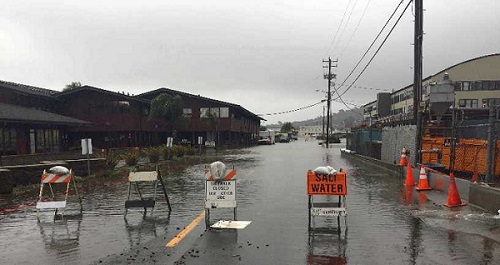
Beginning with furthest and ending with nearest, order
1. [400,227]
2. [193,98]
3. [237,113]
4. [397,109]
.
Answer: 1. [397,109]
2. [237,113]
3. [193,98]
4. [400,227]

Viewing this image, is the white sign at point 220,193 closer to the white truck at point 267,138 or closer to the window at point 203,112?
the window at point 203,112

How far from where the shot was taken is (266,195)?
11.7 meters

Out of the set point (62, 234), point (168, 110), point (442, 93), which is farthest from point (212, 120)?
point (62, 234)

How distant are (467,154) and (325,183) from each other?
31.4 feet

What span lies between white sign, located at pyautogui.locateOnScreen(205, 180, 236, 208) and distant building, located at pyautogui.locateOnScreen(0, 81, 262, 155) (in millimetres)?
21283

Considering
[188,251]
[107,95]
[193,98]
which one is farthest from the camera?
[193,98]

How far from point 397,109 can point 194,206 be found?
8354 centimetres

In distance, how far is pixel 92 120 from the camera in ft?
150

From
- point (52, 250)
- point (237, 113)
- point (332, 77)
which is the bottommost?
point (52, 250)

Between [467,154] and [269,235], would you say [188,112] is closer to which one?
[467,154]

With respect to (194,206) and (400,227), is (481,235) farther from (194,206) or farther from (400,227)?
(194,206)

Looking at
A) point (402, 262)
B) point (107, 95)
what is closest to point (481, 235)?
point (402, 262)

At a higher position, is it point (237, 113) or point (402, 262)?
point (237, 113)

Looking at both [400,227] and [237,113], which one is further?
[237,113]
